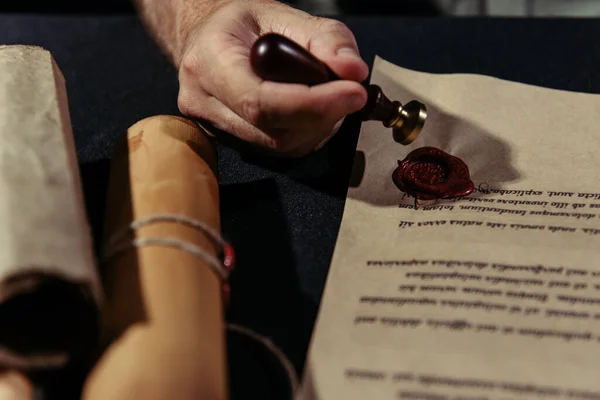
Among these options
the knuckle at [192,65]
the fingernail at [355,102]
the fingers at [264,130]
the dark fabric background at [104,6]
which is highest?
the fingernail at [355,102]

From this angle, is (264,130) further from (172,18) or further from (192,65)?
(172,18)

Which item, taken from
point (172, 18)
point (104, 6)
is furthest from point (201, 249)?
point (104, 6)

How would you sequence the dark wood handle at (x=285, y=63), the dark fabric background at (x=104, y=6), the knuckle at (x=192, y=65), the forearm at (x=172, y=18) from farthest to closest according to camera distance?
the dark fabric background at (x=104, y=6), the forearm at (x=172, y=18), the knuckle at (x=192, y=65), the dark wood handle at (x=285, y=63)

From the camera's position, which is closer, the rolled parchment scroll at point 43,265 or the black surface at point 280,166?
the rolled parchment scroll at point 43,265

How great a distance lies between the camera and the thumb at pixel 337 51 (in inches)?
21.7

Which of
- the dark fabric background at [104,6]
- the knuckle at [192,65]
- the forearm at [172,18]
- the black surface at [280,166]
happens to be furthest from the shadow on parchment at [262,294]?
the dark fabric background at [104,6]

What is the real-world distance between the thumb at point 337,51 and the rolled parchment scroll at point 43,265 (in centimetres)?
22

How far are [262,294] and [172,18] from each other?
1.37ft

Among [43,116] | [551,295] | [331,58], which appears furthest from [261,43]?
[551,295]

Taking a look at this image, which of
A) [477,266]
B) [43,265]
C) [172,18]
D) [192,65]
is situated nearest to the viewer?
[43,265]

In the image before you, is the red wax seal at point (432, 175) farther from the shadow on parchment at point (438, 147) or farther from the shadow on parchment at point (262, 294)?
the shadow on parchment at point (262, 294)

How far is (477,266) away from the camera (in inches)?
20.4

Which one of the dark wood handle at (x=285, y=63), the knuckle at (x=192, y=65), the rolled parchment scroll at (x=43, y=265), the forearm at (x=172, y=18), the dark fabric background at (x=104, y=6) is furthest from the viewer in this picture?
the dark fabric background at (x=104, y=6)

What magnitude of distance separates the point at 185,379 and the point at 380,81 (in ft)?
1.41
